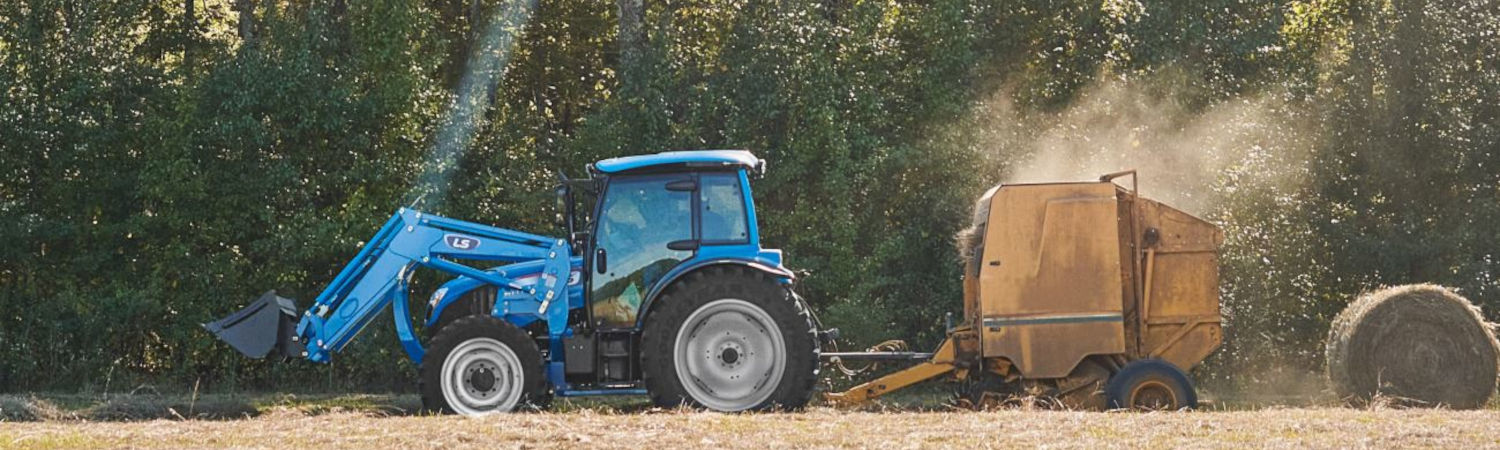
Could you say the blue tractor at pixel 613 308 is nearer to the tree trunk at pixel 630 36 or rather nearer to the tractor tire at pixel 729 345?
the tractor tire at pixel 729 345

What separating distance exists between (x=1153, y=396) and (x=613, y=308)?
3.89m

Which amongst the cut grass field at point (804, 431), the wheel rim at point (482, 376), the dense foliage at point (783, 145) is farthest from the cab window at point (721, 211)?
the dense foliage at point (783, 145)

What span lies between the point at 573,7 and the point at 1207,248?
1322 centimetres

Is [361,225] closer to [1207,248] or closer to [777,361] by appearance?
[777,361]

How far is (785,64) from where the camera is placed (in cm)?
2016

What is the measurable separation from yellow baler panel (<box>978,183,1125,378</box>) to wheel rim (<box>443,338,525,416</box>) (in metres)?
3.46

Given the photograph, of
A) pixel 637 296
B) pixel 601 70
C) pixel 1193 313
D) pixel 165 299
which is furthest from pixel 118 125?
pixel 1193 313

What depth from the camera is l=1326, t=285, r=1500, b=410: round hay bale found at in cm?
1426

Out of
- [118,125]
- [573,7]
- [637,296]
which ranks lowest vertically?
[637,296]

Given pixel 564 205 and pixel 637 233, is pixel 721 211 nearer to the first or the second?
pixel 637 233

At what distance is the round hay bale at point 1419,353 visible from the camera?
46.8 feet

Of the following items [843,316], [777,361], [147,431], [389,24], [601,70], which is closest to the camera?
[147,431]

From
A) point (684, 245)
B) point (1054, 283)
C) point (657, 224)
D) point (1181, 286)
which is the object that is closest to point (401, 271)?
point (657, 224)

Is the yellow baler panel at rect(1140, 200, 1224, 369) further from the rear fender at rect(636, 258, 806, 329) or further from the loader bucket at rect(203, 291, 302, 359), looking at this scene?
the loader bucket at rect(203, 291, 302, 359)
